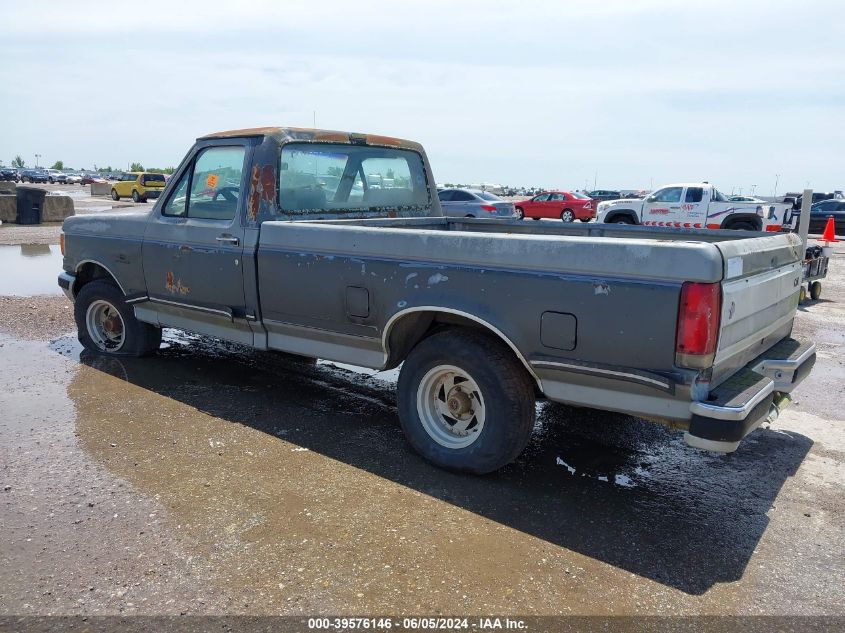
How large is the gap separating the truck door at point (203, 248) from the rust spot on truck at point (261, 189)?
0.29 feet

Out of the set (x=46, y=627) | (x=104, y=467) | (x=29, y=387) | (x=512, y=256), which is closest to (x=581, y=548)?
(x=512, y=256)

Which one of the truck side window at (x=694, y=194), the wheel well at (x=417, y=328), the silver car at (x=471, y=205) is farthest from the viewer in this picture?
the silver car at (x=471, y=205)

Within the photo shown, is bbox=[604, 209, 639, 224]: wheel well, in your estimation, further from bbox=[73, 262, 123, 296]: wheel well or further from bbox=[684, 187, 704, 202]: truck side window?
bbox=[73, 262, 123, 296]: wheel well

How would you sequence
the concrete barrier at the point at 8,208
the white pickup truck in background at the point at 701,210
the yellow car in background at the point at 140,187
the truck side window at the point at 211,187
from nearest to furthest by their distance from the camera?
the truck side window at the point at 211,187 → the white pickup truck in background at the point at 701,210 → the concrete barrier at the point at 8,208 → the yellow car in background at the point at 140,187

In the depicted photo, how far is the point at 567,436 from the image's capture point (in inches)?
184

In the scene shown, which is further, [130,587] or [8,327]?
[8,327]

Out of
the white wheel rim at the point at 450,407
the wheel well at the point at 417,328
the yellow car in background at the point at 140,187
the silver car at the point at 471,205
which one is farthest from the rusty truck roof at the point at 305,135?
the yellow car in background at the point at 140,187

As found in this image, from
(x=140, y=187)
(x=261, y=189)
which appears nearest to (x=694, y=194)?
(x=261, y=189)

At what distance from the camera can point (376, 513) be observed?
3.51 meters

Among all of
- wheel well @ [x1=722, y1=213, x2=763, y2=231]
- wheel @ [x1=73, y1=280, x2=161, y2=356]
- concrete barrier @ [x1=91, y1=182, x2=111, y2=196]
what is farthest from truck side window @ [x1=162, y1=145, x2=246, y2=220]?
concrete barrier @ [x1=91, y1=182, x2=111, y2=196]

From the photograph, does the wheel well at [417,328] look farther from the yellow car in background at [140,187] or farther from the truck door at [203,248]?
the yellow car in background at [140,187]

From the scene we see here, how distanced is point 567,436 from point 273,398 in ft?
7.47

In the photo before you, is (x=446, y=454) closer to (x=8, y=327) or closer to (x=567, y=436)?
(x=567, y=436)

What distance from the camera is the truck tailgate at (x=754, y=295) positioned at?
3148 millimetres
